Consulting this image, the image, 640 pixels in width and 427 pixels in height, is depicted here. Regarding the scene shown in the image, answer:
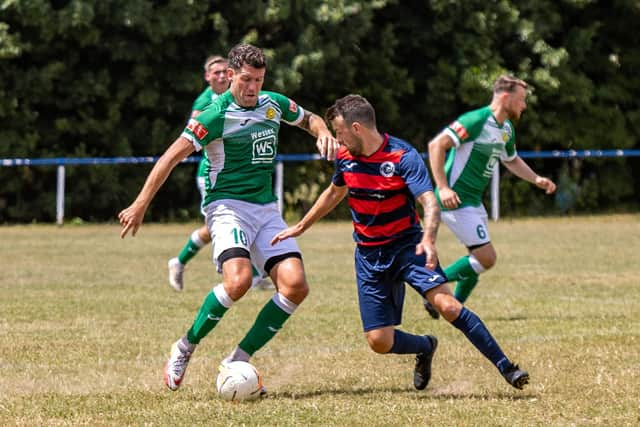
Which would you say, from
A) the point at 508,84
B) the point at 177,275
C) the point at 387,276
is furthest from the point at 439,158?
the point at 177,275

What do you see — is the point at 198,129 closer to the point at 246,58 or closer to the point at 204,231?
the point at 246,58

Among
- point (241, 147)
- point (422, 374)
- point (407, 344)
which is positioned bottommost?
point (422, 374)

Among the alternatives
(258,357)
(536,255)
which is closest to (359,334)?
(258,357)

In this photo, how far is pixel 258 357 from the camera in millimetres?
8375

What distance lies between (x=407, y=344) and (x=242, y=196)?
4.47 ft

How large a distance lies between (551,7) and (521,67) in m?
1.50

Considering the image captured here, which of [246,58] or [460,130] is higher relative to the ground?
[246,58]

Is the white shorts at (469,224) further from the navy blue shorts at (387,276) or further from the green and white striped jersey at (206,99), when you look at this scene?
the navy blue shorts at (387,276)

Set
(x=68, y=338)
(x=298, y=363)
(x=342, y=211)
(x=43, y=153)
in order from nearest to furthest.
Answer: (x=298, y=363) < (x=68, y=338) < (x=43, y=153) < (x=342, y=211)

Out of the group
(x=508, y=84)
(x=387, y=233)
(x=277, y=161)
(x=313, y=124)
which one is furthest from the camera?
(x=277, y=161)

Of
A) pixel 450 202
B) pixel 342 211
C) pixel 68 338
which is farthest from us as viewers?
pixel 342 211

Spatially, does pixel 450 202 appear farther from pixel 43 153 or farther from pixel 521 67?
pixel 521 67

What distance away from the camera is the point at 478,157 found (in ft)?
34.6

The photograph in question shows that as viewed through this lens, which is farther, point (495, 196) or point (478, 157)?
point (495, 196)
